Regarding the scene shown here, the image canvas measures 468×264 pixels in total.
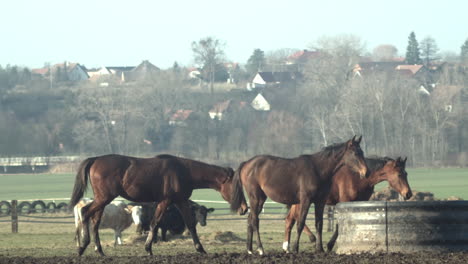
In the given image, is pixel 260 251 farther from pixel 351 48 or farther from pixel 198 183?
pixel 351 48

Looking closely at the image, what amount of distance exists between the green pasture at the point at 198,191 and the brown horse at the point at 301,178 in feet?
102

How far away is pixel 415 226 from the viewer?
14.7m

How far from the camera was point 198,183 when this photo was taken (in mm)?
17594

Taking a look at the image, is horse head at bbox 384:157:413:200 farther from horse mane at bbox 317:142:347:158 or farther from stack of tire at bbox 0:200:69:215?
stack of tire at bbox 0:200:69:215

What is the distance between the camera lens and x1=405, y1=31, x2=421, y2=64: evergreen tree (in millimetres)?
186750

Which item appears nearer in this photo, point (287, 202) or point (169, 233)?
point (287, 202)

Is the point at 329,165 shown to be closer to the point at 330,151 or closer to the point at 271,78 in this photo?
the point at 330,151

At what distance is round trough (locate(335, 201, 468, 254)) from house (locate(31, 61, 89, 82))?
146451 mm

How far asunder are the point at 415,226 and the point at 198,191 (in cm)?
4802

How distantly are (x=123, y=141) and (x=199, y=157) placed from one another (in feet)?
46.6

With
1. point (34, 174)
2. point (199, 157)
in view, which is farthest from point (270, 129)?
point (34, 174)

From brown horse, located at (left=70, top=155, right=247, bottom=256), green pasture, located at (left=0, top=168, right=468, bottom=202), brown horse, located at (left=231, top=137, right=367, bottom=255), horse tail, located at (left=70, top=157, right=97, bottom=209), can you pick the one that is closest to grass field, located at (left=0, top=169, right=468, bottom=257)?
brown horse, located at (left=70, top=155, right=247, bottom=256)

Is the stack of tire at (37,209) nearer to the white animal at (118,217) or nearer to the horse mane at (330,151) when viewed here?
the white animal at (118,217)

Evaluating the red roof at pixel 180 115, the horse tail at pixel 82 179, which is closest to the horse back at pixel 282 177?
the horse tail at pixel 82 179
